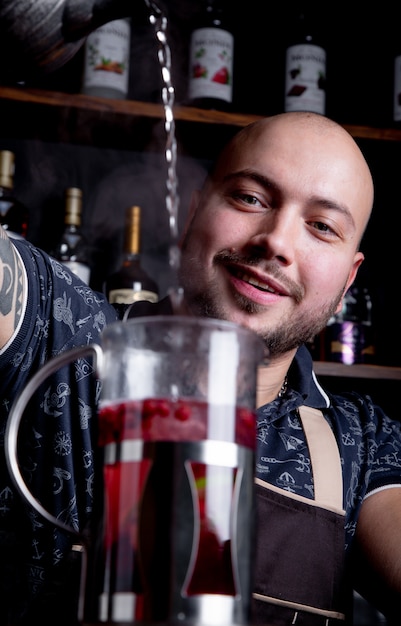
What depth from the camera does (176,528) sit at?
0.57 m

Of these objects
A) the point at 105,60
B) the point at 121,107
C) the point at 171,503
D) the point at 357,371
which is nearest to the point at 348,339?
the point at 357,371

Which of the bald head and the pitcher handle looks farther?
the bald head

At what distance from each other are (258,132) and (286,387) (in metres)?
0.52

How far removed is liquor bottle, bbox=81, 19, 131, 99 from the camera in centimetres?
187

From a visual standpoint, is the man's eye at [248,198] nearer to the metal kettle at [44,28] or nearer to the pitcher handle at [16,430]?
the metal kettle at [44,28]

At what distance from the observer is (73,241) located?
1923 millimetres

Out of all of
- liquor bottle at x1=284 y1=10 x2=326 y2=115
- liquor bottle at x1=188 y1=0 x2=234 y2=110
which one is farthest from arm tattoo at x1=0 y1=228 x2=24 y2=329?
liquor bottle at x1=284 y1=10 x2=326 y2=115

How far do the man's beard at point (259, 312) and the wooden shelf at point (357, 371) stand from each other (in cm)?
30

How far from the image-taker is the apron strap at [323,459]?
1422 mm

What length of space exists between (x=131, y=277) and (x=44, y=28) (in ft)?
3.66

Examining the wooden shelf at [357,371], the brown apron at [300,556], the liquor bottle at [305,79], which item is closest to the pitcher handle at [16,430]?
the brown apron at [300,556]

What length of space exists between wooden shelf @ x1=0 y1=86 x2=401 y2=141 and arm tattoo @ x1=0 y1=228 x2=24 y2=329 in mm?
784

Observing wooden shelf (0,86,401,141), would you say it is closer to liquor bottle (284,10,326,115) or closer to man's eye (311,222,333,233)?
liquor bottle (284,10,326,115)

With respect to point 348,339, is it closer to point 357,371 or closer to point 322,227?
point 357,371
